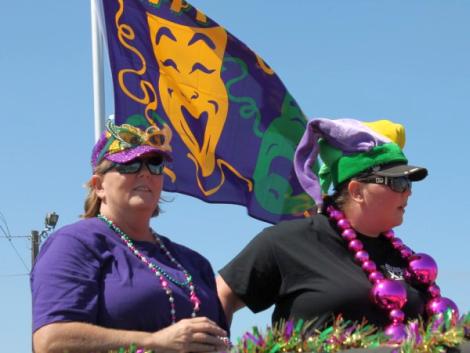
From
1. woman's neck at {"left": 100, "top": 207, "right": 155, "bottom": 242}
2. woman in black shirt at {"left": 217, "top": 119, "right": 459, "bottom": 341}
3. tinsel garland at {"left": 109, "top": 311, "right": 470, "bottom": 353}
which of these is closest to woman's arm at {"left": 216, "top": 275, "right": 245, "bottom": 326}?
woman in black shirt at {"left": 217, "top": 119, "right": 459, "bottom": 341}

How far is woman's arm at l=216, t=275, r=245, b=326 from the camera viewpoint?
4187 millimetres

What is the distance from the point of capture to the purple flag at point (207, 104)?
6992 millimetres

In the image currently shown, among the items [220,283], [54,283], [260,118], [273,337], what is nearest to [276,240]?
[220,283]

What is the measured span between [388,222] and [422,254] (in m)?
0.24

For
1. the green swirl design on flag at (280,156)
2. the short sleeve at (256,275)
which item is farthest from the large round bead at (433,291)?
the green swirl design on flag at (280,156)

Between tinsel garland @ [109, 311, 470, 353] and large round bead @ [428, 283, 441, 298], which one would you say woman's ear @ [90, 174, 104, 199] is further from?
large round bead @ [428, 283, 441, 298]

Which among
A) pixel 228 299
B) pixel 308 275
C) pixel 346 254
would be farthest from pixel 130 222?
pixel 346 254

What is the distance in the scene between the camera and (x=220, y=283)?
13.9ft

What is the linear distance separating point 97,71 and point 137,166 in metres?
3.71

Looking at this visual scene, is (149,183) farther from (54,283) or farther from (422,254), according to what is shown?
(422,254)

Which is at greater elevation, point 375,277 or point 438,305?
point 375,277

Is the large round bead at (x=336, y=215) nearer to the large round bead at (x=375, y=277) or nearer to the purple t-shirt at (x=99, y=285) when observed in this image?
the large round bead at (x=375, y=277)

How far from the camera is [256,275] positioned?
415cm

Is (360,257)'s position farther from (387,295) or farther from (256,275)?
(256,275)
